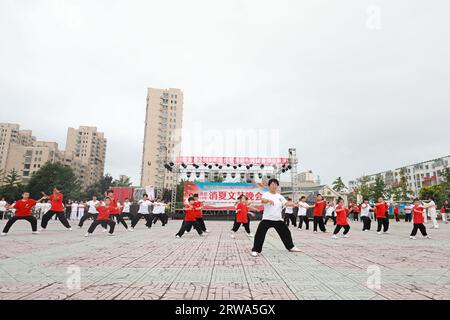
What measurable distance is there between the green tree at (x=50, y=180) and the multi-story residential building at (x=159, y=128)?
102ft

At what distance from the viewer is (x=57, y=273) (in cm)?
396

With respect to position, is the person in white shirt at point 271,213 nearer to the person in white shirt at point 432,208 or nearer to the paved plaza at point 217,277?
the paved plaza at point 217,277

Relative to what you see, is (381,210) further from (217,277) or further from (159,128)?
(159,128)

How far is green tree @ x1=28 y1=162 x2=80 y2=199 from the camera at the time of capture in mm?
53156

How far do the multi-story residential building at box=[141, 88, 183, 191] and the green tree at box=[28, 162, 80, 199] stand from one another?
3108 cm

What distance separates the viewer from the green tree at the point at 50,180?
174ft

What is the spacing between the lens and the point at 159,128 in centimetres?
9388

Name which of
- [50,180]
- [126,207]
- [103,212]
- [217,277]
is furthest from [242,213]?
[50,180]
